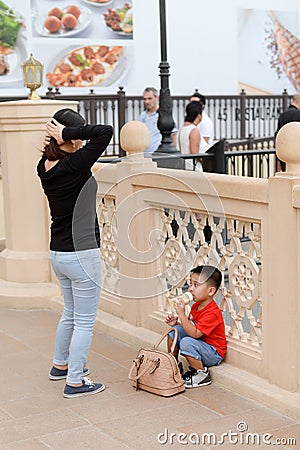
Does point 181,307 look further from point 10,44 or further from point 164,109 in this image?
point 10,44

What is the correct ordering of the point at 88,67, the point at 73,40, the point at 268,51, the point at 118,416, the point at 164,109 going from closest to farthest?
the point at 118,416 < the point at 164,109 < the point at 73,40 < the point at 88,67 < the point at 268,51

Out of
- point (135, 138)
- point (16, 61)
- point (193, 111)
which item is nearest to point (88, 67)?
point (16, 61)

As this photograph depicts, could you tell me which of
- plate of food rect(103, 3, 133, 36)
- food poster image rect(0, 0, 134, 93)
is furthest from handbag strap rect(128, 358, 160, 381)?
plate of food rect(103, 3, 133, 36)

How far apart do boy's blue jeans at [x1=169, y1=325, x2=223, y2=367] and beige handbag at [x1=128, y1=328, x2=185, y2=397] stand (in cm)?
12

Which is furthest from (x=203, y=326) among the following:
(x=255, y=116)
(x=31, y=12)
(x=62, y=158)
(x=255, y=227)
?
(x=255, y=116)

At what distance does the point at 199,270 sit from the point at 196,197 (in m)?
0.51

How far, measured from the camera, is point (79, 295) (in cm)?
518

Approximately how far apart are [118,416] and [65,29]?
43.5ft

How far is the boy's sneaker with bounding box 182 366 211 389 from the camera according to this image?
17.3 feet

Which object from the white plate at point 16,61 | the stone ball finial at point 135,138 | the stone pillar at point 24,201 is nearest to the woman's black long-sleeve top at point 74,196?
the stone ball finial at point 135,138

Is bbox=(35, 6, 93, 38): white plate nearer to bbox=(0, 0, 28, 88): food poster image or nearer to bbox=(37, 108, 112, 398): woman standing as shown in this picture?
bbox=(0, 0, 28, 88): food poster image

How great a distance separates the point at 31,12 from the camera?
16.3 meters

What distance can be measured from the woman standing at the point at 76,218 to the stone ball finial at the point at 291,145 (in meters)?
1.02

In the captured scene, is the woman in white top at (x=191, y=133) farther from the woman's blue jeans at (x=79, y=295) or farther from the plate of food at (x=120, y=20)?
the plate of food at (x=120, y=20)
